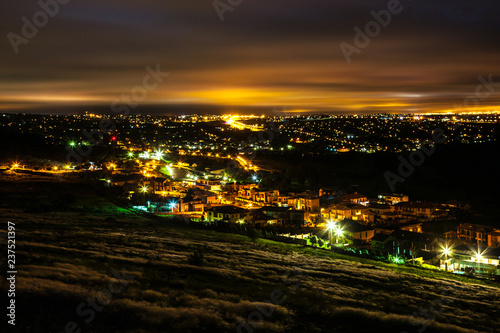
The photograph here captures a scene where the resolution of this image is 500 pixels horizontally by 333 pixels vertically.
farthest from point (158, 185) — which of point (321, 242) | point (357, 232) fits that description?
point (321, 242)

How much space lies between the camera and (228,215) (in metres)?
27.0

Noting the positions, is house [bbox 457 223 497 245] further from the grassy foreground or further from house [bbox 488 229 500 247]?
the grassy foreground

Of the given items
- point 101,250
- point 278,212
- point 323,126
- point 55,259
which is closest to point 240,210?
point 278,212

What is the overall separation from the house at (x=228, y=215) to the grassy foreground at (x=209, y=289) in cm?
968

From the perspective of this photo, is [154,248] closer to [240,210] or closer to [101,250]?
→ [101,250]

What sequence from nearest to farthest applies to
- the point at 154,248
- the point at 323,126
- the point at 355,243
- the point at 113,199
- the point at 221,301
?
the point at 221,301
the point at 154,248
the point at 355,243
the point at 113,199
the point at 323,126

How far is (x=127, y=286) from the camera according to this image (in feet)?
28.0

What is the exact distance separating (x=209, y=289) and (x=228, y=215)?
18.1 m

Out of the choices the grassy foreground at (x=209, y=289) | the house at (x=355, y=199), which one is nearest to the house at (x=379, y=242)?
the grassy foreground at (x=209, y=289)

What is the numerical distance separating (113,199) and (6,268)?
851 inches

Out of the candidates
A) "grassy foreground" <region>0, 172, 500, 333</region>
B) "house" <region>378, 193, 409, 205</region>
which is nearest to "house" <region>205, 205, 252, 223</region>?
"grassy foreground" <region>0, 172, 500, 333</region>

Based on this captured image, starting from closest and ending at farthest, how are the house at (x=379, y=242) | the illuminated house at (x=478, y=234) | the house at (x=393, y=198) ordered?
the house at (x=379, y=242) < the illuminated house at (x=478, y=234) < the house at (x=393, y=198)

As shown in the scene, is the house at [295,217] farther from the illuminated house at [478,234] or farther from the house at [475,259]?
the house at [475,259]

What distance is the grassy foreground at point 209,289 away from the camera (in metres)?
6.97
